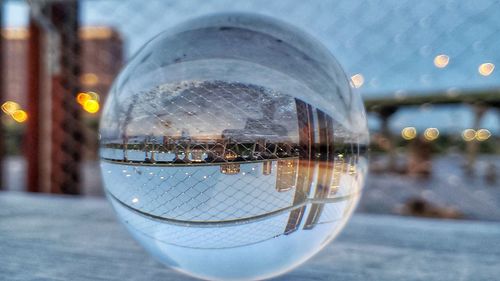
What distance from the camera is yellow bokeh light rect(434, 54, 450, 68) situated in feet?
4.63

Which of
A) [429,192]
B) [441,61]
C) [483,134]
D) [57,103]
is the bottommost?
[429,192]

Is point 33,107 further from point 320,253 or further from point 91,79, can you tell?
point 320,253

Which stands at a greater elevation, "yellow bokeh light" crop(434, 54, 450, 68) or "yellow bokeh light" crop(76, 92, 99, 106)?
"yellow bokeh light" crop(434, 54, 450, 68)

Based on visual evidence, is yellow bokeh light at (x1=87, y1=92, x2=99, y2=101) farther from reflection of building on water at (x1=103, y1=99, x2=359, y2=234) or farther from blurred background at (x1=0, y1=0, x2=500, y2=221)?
reflection of building on water at (x1=103, y1=99, x2=359, y2=234)

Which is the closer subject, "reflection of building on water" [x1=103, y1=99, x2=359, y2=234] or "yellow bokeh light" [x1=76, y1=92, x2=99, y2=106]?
"reflection of building on water" [x1=103, y1=99, x2=359, y2=234]

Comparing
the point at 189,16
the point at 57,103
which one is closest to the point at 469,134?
the point at 189,16

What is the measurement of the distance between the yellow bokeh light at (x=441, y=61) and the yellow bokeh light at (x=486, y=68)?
0.13 metres

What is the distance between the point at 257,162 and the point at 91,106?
4.87 feet

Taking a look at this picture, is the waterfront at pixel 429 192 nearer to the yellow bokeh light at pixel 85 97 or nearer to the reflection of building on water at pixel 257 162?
the yellow bokeh light at pixel 85 97

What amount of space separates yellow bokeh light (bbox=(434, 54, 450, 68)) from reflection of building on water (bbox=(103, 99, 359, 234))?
56.5 inches

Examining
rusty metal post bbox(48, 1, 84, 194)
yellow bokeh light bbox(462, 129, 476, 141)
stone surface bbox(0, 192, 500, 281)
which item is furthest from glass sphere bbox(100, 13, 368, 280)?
yellow bokeh light bbox(462, 129, 476, 141)

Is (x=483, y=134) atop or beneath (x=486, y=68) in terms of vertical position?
beneath

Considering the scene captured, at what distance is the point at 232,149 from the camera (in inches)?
8.8

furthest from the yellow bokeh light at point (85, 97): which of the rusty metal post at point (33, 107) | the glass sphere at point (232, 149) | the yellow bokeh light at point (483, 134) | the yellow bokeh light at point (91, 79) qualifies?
the yellow bokeh light at point (483, 134)
